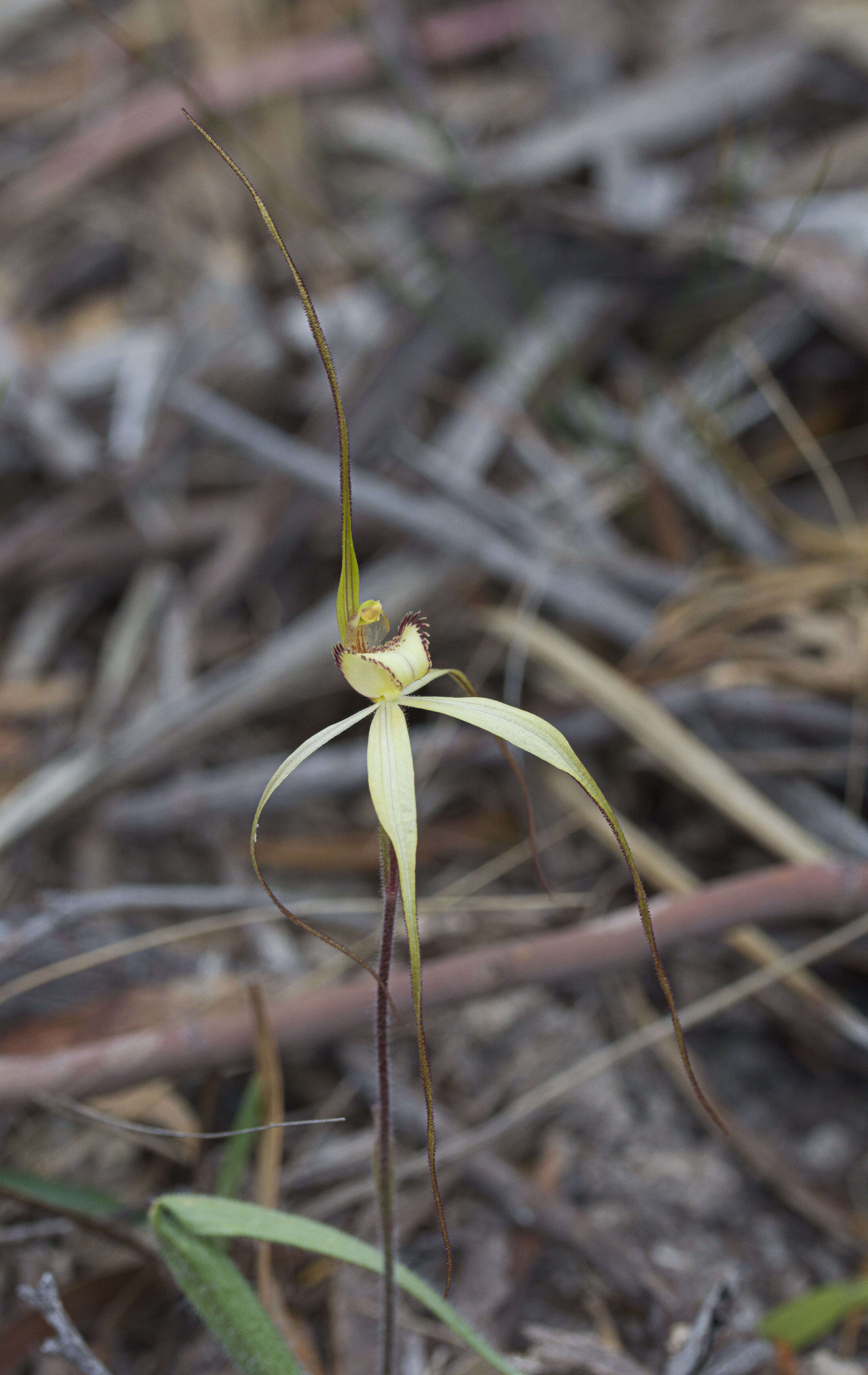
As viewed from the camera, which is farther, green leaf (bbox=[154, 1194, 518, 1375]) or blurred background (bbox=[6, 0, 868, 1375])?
blurred background (bbox=[6, 0, 868, 1375])

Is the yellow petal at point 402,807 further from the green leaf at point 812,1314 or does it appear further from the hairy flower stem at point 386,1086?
the green leaf at point 812,1314

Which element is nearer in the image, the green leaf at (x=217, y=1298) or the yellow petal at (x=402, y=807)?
the yellow petal at (x=402, y=807)

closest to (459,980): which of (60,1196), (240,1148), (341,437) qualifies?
(240,1148)

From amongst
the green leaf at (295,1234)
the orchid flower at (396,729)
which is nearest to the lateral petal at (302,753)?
the orchid flower at (396,729)

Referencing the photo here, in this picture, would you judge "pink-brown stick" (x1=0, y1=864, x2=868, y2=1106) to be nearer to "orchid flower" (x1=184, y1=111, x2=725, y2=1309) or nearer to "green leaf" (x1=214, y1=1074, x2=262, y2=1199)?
"green leaf" (x1=214, y1=1074, x2=262, y2=1199)

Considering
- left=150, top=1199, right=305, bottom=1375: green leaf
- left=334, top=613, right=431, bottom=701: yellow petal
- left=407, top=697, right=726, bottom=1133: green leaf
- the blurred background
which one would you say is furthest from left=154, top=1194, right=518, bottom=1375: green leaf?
left=334, top=613, right=431, bottom=701: yellow petal
